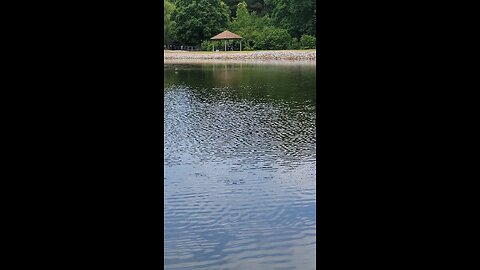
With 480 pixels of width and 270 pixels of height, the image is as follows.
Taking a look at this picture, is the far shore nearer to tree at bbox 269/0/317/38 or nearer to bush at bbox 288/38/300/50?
bush at bbox 288/38/300/50

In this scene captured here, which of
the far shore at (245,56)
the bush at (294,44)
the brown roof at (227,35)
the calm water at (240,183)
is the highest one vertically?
the brown roof at (227,35)

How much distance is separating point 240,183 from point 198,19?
102 ft

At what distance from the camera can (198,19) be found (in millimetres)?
38062

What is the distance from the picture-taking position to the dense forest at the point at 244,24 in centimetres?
3747

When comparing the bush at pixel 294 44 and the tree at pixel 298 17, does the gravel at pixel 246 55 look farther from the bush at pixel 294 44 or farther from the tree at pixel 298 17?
the tree at pixel 298 17

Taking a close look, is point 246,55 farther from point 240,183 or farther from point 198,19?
point 240,183

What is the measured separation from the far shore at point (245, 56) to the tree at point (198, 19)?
5.03 ft

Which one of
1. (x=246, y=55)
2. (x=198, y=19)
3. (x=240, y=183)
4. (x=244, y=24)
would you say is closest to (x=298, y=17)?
(x=244, y=24)

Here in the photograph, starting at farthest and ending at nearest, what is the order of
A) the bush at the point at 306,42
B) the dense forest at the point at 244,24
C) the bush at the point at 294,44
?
the dense forest at the point at 244,24 < the bush at the point at 294,44 < the bush at the point at 306,42

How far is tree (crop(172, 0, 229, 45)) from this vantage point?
38.1 metres

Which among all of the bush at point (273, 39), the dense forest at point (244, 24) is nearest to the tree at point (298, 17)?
the dense forest at point (244, 24)

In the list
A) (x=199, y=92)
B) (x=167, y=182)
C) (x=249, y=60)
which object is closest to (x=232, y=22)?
(x=249, y=60)
